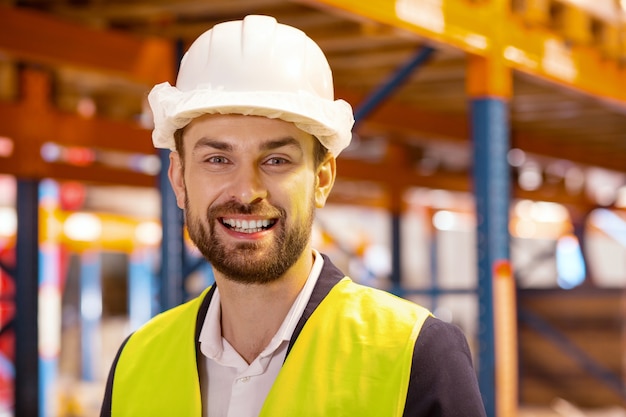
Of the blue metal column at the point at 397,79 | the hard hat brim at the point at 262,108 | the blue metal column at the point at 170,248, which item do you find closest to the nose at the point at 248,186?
the hard hat brim at the point at 262,108

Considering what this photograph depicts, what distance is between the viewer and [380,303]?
231 centimetres

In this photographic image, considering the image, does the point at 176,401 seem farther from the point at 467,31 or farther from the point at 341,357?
the point at 467,31

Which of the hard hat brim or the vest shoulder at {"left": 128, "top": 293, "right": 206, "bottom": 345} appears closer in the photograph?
the hard hat brim

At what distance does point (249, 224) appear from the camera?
87.8 inches

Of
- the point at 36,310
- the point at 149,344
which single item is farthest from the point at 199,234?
the point at 36,310

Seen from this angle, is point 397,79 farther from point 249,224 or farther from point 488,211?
point 249,224

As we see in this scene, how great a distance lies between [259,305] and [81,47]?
176 inches

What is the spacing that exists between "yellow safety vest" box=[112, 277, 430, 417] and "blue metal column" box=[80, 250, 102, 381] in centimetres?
1320

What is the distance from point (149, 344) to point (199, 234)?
40 centimetres

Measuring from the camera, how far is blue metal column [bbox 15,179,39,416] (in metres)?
7.92

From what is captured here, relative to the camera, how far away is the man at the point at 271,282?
213 cm

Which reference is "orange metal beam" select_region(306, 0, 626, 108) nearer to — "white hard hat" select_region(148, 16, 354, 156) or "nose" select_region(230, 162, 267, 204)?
"white hard hat" select_region(148, 16, 354, 156)

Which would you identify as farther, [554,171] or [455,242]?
[455,242]

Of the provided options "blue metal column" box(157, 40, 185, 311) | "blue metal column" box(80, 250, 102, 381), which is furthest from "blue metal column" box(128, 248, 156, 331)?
"blue metal column" box(157, 40, 185, 311)
